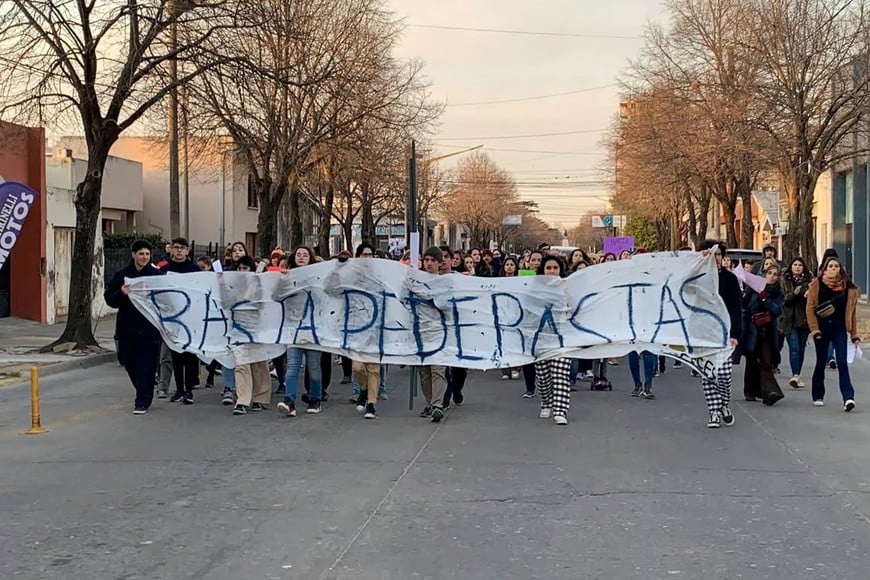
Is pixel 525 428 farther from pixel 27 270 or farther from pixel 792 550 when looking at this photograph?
pixel 27 270

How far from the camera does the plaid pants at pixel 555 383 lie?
1038 cm

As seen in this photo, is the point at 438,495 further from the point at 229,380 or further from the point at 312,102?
the point at 312,102

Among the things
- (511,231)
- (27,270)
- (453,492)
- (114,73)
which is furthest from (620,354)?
(511,231)

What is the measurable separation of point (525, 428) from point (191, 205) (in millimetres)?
41141

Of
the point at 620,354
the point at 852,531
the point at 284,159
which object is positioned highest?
the point at 284,159

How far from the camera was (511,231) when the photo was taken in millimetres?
119188

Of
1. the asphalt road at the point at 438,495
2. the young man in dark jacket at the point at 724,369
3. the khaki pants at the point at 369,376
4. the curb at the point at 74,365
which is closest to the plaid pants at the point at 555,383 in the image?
the asphalt road at the point at 438,495

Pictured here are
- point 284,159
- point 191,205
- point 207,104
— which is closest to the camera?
point 207,104

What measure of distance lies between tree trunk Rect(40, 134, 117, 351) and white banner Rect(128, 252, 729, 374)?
6.83 meters

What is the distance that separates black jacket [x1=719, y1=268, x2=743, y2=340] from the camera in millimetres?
10539

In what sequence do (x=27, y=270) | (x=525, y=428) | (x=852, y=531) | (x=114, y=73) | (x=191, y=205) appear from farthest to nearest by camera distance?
(x=191, y=205), (x=27, y=270), (x=114, y=73), (x=525, y=428), (x=852, y=531)

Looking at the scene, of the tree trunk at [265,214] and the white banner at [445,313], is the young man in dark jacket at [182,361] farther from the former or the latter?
the tree trunk at [265,214]

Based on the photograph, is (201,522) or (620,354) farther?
(620,354)

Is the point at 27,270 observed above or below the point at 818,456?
above
